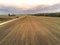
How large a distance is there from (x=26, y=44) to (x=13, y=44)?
610mm

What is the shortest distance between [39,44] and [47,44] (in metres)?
0.37

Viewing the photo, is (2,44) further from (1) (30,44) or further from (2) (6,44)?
(1) (30,44)

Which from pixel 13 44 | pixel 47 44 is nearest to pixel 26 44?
pixel 13 44

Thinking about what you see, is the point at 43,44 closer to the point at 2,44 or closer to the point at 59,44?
the point at 59,44

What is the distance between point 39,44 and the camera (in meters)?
5.75

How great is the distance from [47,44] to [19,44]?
4.30ft

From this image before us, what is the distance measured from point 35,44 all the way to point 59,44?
114cm

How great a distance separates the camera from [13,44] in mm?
5723

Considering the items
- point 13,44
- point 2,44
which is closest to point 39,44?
point 13,44

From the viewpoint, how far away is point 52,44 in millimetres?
5750

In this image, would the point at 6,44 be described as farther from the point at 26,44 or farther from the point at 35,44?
the point at 35,44

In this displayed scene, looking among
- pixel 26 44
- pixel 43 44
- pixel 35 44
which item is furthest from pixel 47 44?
pixel 26 44

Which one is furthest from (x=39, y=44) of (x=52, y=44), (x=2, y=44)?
(x=2, y=44)

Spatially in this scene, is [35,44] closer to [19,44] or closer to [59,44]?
[19,44]
